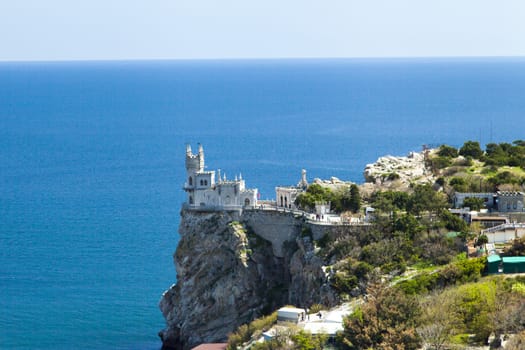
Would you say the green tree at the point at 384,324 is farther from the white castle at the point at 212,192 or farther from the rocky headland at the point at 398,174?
the rocky headland at the point at 398,174

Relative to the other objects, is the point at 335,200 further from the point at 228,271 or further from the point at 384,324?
the point at 384,324

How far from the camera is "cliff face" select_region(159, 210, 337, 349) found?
6506cm

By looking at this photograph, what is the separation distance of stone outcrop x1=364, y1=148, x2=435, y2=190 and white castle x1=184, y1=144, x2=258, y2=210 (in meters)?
12.0

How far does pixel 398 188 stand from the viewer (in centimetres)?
7400

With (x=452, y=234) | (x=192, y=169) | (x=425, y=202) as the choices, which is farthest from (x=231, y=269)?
(x=452, y=234)

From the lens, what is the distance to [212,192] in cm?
6806

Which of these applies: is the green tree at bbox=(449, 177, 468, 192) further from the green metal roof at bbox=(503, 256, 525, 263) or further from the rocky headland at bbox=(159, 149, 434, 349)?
the green metal roof at bbox=(503, 256, 525, 263)

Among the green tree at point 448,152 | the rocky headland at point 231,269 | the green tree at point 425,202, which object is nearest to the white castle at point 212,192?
the rocky headland at point 231,269

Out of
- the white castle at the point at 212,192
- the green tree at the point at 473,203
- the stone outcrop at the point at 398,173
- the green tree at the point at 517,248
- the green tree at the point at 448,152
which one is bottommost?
the green tree at the point at 517,248

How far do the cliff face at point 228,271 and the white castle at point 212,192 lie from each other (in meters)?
0.76

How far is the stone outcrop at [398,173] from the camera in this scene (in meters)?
75.4

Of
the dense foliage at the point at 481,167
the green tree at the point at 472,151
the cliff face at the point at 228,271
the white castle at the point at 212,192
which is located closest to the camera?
the cliff face at the point at 228,271

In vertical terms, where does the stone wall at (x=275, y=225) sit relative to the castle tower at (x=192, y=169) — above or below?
below

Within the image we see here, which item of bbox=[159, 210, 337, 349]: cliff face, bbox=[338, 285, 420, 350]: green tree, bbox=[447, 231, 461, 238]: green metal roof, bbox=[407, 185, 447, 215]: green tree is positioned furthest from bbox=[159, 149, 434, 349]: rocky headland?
bbox=[338, 285, 420, 350]: green tree
